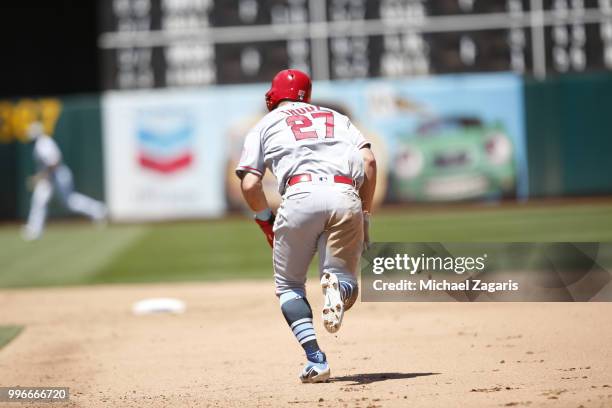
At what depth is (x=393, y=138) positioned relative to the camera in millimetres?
18781

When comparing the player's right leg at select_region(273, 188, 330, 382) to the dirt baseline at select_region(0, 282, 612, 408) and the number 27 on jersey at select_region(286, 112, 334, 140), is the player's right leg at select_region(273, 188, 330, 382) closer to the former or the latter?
the dirt baseline at select_region(0, 282, 612, 408)

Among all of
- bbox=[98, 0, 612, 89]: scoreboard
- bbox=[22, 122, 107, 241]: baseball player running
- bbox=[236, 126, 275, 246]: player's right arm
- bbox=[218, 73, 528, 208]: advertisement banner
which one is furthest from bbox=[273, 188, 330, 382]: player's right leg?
bbox=[218, 73, 528, 208]: advertisement banner

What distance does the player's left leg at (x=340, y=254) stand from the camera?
4.82 meters

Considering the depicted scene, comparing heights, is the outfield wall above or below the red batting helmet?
below

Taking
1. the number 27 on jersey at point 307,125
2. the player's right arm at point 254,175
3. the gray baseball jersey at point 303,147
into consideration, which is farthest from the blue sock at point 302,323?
the number 27 on jersey at point 307,125

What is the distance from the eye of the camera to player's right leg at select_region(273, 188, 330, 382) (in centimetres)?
486

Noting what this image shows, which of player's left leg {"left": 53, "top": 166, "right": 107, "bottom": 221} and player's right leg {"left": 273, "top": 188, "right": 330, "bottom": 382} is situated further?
player's left leg {"left": 53, "top": 166, "right": 107, "bottom": 221}

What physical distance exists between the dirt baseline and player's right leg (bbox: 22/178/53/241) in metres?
7.99

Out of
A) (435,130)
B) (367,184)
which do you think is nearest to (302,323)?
(367,184)

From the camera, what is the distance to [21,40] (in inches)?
840

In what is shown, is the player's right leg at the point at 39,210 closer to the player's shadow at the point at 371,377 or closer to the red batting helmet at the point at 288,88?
the red batting helmet at the point at 288,88

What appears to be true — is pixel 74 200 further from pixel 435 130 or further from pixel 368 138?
pixel 435 130

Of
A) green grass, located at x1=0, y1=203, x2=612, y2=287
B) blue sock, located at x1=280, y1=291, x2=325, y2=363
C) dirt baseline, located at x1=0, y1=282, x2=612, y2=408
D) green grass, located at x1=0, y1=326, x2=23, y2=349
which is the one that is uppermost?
blue sock, located at x1=280, y1=291, x2=325, y2=363

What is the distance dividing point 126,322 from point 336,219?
3.62 meters
